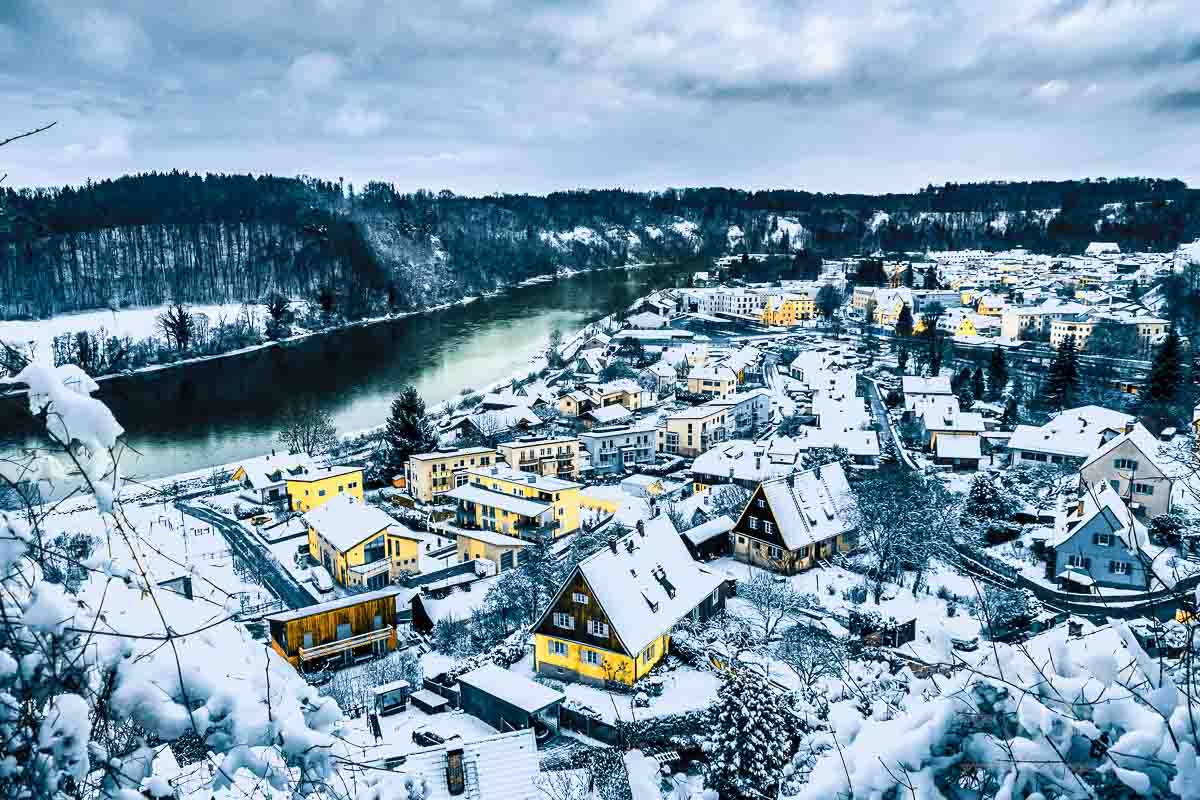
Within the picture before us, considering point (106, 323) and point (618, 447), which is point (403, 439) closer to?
point (618, 447)

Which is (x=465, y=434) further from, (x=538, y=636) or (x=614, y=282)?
(x=614, y=282)

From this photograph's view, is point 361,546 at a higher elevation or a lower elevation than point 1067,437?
lower

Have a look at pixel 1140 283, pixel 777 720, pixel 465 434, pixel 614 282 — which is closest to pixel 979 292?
pixel 1140 283

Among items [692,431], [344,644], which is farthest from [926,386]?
[344,644]

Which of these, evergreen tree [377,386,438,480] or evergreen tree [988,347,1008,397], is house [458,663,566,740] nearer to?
evergreen tree [377,386,438,480]

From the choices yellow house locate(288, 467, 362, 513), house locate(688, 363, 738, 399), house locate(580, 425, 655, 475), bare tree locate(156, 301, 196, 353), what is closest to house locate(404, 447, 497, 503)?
yellow house locate(288, 467, 362, 513)

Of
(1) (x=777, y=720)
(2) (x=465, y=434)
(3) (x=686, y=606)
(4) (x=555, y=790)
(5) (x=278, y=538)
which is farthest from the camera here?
(2) (x=465, y=434)
